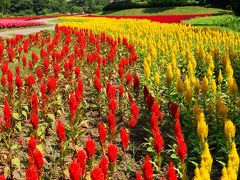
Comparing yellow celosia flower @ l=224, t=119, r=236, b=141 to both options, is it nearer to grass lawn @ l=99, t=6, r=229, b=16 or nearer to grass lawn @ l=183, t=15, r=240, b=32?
grass lawn @ l=183, t=15, r=240, b=32

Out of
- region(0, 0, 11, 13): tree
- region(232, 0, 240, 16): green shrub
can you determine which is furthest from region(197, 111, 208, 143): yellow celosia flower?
region(0, 0, 11, 13): tree

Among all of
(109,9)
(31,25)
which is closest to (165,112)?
(31,25)

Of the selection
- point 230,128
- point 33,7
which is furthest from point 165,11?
point 33,7

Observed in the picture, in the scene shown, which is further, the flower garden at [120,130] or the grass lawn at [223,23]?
the grass lawn at [223,23]

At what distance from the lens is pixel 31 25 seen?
31.8 m

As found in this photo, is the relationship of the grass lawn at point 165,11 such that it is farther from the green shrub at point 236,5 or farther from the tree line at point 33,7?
the tree line at point 33,7

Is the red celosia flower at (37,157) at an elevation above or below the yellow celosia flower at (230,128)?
above

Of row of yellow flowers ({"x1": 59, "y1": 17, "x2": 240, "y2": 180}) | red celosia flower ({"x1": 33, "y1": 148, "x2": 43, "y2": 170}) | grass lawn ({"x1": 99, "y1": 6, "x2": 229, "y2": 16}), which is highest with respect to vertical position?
red celosia flower ({"x1": 33, "y1": 148, "x2": 43, "y2": 170})

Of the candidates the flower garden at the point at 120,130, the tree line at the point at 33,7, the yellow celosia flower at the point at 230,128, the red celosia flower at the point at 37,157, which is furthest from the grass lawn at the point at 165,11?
the red celosia flower at the point at 37,157

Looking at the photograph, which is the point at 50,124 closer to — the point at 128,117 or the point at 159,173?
the point at 128,117

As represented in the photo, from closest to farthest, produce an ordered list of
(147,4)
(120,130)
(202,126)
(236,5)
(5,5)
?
1. (202,126)
2. (120,130)
3. (236,5)
4. (147,4)
5. (5,5)

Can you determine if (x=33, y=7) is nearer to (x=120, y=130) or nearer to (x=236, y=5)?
(x=236, y=5)

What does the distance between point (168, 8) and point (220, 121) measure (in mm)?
45608

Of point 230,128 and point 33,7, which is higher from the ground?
point 230,128
